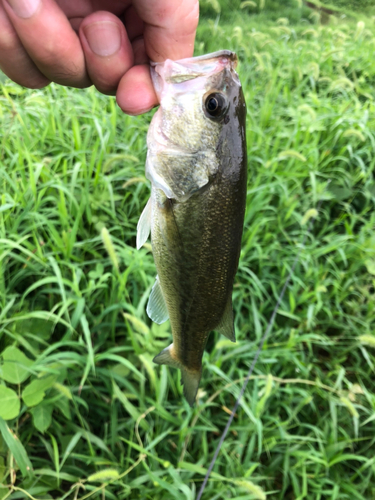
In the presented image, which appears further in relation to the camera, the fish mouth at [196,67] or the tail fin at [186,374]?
the tail fin at [186,374]

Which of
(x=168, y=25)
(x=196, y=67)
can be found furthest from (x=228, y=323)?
(x=168, y=25)

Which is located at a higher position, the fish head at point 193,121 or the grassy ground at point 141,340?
the fish head at point 193,121

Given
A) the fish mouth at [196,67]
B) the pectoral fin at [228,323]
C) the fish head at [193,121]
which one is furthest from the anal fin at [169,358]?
the fish mouth at [196,67]

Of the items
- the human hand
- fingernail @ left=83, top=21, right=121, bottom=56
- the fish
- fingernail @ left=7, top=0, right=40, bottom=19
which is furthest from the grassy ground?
fingernail @ left=7, top=0, right=40, bottom=19

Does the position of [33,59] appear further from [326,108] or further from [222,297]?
[326,108]

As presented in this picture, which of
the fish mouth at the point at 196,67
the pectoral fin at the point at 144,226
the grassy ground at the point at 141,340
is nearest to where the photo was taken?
the fish mouth at the point at 196,67

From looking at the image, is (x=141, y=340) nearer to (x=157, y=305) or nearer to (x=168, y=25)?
(x=157, y=305)

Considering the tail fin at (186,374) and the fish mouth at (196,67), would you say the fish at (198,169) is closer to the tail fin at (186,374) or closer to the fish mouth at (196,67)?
the fish mouth at (196,67)

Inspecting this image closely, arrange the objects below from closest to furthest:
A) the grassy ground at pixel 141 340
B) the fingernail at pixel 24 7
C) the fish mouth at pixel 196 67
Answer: the fingernail at pixel 24 7 < the fish mouth at pixel 196 67 < the grassy ground at pixel 141 340

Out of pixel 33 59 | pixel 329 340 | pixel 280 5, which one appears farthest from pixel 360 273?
pixel 280 5
